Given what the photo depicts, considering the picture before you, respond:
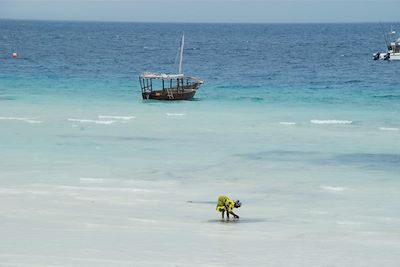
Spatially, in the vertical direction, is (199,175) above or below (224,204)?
above

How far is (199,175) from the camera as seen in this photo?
36.0 meters

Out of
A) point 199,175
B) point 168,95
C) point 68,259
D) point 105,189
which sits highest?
point 168,95

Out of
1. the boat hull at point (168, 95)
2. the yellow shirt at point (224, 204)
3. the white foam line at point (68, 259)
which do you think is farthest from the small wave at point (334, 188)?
the boat hull at point (168, 95)

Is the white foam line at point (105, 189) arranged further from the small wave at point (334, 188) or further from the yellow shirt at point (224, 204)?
the small wave at point (334, 188)

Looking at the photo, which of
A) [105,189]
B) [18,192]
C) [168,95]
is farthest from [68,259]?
[168,95]

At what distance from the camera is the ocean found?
2481 centimetres

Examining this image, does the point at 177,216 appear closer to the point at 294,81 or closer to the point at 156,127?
the point at 156,127

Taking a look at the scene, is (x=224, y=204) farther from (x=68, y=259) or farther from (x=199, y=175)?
(x=199, y=175)

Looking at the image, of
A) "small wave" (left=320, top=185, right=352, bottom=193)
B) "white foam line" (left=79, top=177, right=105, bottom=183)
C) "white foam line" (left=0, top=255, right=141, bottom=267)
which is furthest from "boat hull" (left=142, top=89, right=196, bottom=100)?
"white foam line" (left=0, top=255, right=141, bottom=267)

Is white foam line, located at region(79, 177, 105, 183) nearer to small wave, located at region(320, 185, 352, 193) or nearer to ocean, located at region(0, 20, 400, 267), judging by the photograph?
ocean, located at region(0, 20, 400, 267)

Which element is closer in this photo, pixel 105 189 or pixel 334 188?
pixel 105 189

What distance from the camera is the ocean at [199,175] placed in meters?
24.8

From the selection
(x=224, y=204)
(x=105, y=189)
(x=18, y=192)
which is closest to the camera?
(x=224, y=204)

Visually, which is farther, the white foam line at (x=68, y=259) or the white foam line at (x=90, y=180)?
the white foam line at (x=90, y=180)
